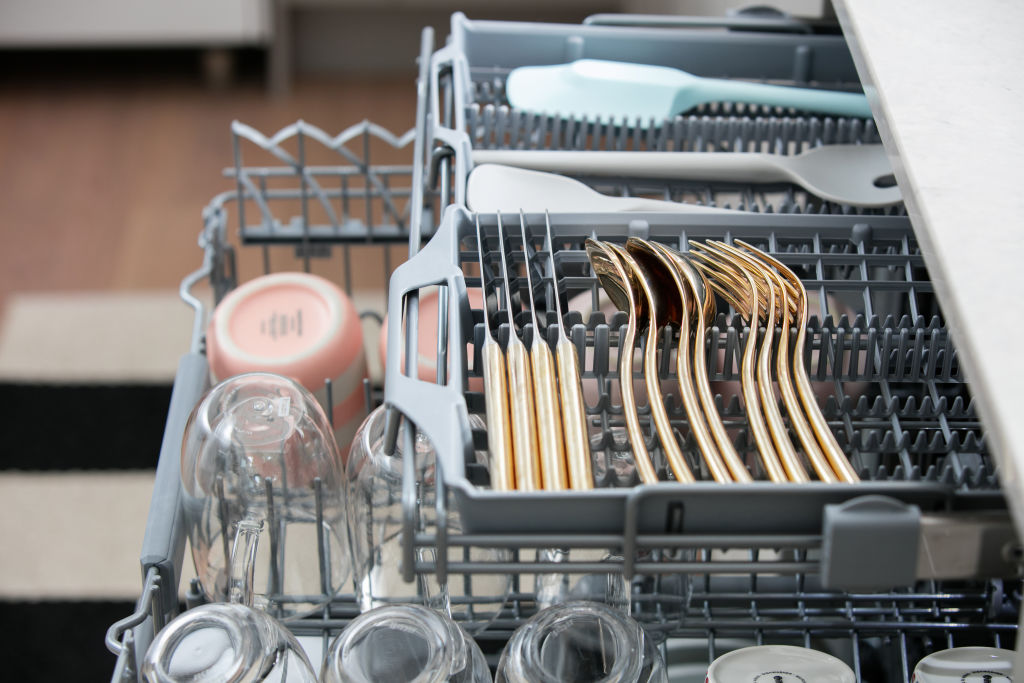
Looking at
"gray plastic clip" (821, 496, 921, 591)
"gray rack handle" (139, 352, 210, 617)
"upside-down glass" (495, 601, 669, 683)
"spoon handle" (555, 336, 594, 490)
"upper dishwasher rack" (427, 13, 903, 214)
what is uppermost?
"upper dishwasher rack" (427, 13, 903, 214)

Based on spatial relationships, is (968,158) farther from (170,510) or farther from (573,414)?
(170,510)

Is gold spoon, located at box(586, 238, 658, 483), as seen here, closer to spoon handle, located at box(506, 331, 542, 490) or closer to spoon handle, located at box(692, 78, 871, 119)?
spoon handle, located at box(506, 331, 542, 490)

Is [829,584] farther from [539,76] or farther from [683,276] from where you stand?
[539,76]

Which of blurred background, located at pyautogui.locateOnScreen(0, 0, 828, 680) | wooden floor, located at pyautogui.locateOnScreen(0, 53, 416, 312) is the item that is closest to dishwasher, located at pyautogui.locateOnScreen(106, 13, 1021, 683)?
blurred background, located at pyautogui.locateOnScreen(0, 0, 828, 680)

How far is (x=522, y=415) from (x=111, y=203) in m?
1.93

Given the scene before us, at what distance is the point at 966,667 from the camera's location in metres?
0.52

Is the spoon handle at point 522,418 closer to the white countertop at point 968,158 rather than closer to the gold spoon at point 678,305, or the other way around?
the gold spoon at point 678,305

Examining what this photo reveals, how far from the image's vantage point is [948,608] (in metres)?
0.63

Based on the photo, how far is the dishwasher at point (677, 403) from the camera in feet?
1.32

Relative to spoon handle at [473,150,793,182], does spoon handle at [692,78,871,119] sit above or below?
above

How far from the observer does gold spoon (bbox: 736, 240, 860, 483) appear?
45 cm

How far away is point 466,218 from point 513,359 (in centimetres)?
14

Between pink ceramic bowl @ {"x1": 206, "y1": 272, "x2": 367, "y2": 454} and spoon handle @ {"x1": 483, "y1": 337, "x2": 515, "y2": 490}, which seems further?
pink ceramic bowl @ {"x1": 206, "y1": 272, "x2": 367, "y2": 454}

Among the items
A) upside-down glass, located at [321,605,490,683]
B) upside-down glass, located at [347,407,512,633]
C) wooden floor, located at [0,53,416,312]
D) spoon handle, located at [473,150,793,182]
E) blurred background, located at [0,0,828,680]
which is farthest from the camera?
wooden floor, located at [0,53,416,312]
